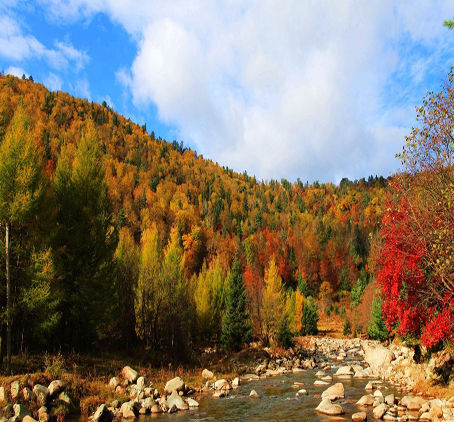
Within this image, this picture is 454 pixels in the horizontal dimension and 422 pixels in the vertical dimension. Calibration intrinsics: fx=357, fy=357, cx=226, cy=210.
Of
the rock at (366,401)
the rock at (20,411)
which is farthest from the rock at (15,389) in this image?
the rock at (366,401)

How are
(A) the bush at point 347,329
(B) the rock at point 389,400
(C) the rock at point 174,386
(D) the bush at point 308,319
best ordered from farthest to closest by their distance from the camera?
(D) the bush at point 308,319 → (A) the bush at point 347,329 → (C) the rock at point 174,386 → (B) the rock at point 389,400

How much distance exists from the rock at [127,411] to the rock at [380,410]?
10.3 metres

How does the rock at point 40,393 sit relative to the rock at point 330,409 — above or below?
above

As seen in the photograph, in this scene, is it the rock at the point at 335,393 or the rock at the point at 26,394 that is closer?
the rock at the point at 26,394

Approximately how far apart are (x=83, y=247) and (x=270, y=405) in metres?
14.3

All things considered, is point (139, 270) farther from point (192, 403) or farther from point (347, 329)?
point (347, 329)

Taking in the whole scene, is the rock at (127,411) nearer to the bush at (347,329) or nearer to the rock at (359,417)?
the rock at (359,417)

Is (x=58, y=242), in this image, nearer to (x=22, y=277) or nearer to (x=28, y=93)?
(x=22, y=277)

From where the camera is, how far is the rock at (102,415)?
1404 cm

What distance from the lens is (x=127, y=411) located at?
15312mm

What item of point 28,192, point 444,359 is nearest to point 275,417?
point 444,359

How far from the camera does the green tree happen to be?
2186 centimetres

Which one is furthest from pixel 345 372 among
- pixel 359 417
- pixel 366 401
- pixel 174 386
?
pixel 174 386

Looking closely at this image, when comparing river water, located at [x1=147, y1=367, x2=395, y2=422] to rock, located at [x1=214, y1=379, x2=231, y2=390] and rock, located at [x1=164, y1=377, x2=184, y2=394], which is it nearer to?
rock, located at [x1=214, y1=379, x2=231, y2=390]
